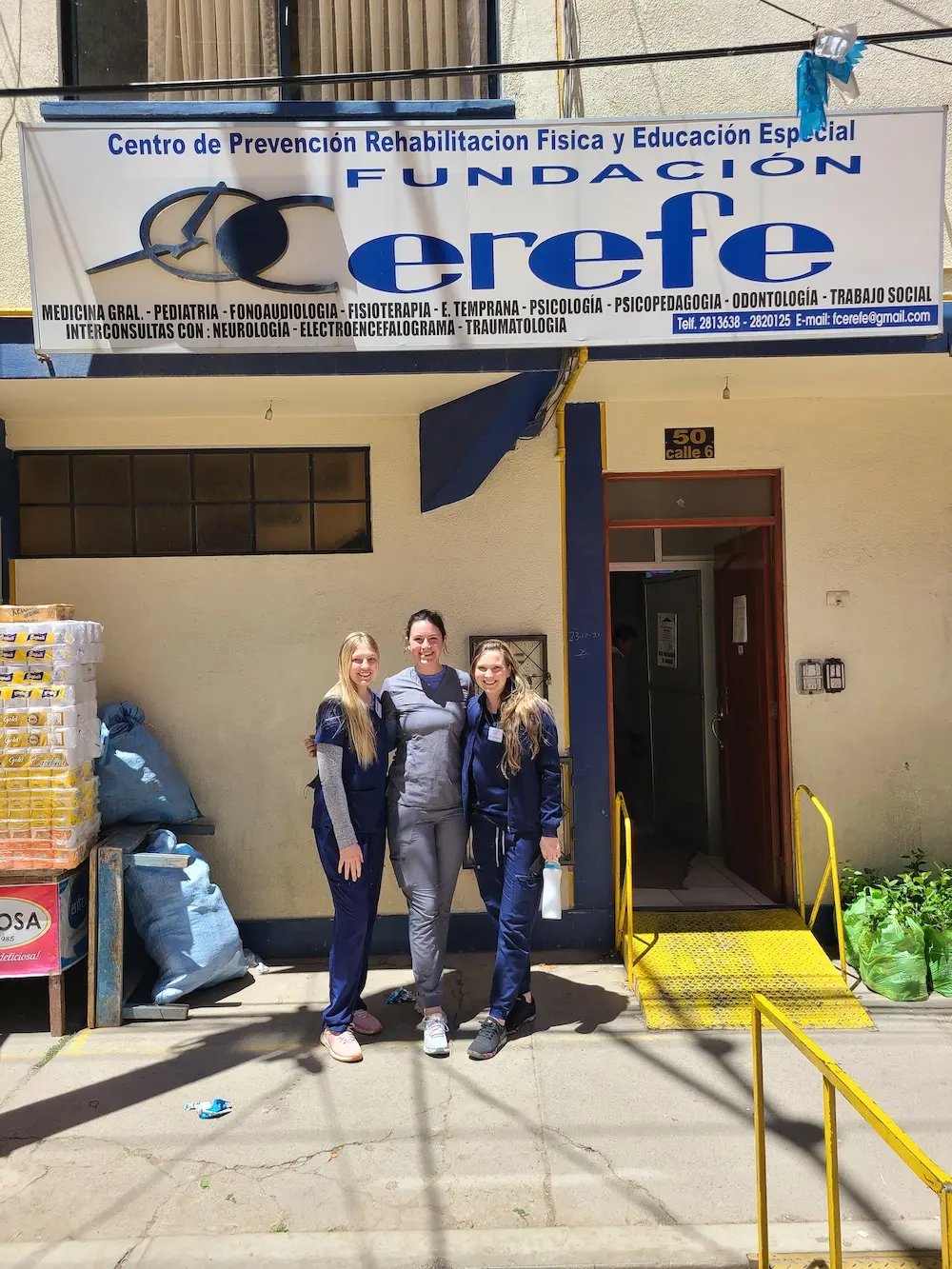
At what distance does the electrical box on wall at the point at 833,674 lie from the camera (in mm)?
5602

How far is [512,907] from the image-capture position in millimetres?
4316

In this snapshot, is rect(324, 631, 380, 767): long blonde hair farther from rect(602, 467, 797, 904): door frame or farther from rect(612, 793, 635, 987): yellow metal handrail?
rect(602, 467, 797, 904): door frame

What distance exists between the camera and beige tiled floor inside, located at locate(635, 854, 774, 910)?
19.2ft

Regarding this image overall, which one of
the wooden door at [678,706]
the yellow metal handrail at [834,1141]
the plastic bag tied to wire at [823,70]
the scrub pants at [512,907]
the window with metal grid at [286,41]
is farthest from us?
the wooden door at [678,706]

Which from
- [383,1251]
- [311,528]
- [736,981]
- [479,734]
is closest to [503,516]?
[311,528]

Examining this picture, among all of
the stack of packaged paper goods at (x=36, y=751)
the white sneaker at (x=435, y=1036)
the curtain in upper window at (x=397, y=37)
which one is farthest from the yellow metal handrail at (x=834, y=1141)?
the curtain in upper window at (x=397, y=37)

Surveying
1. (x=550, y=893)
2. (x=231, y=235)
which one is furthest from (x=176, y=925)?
(x=231, y=235)

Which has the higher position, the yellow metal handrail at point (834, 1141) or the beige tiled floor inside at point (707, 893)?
the yellow metal handrail at point (834, 1141)

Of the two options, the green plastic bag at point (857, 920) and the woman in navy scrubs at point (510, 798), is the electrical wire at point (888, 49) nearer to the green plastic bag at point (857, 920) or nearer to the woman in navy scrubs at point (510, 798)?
the woman in navy scrubs at point (510, 798)

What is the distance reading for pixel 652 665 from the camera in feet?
26.5

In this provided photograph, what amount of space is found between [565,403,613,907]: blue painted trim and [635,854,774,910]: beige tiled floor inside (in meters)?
0.64

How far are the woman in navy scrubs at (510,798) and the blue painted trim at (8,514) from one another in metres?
3.07

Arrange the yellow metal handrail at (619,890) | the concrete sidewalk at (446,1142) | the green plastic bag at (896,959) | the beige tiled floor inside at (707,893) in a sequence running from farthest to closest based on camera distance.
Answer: the beige tiled floor inside at (707,893) < the yellow metal handrail at (619,890) < the green plastic bag at (896,959) < the concrete sidewalk at (446,1142)

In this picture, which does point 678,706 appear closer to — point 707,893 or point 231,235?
point 707,893
